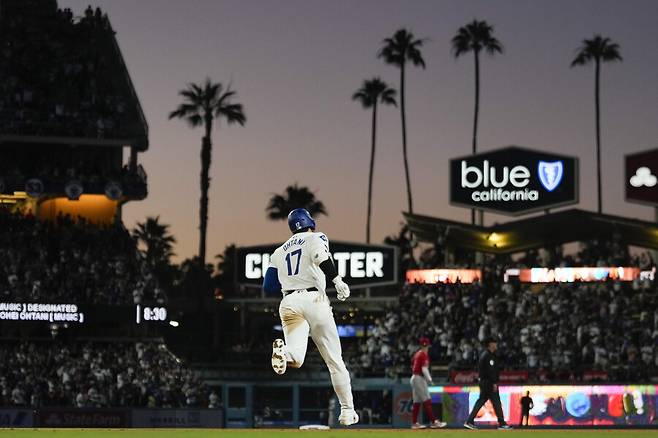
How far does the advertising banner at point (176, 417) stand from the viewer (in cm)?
3676

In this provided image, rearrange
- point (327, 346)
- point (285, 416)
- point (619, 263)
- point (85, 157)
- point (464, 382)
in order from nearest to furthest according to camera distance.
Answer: point (327, 346) < point (464, 382) < point (285, 416) < point (619, 263) < point (85, 157)

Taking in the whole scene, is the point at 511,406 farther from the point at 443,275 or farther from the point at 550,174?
the point at 550,174

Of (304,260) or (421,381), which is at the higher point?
(304,260)

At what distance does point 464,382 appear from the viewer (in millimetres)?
40062

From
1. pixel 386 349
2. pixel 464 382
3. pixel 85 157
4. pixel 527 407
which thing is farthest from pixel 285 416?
pixel 85 157

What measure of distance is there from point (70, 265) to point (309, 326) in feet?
108

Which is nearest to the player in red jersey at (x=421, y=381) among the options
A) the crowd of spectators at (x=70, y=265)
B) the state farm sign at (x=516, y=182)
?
the crowd of spectators at (x=70, y=265)

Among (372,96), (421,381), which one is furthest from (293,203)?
(421,381)

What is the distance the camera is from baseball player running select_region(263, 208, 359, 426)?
48.3 ft

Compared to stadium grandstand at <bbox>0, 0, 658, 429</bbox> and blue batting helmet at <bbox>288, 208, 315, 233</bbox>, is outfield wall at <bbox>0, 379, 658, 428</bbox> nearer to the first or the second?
stadium grandstand at <bbox>0, 0, 658, 429</bbox>

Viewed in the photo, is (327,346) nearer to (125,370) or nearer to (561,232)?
(125,370)

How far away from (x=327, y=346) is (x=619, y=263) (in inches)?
1325

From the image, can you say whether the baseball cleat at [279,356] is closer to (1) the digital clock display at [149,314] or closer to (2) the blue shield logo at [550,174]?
(1) the digital clock display at [149,314]

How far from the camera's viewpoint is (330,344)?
15031 mm
